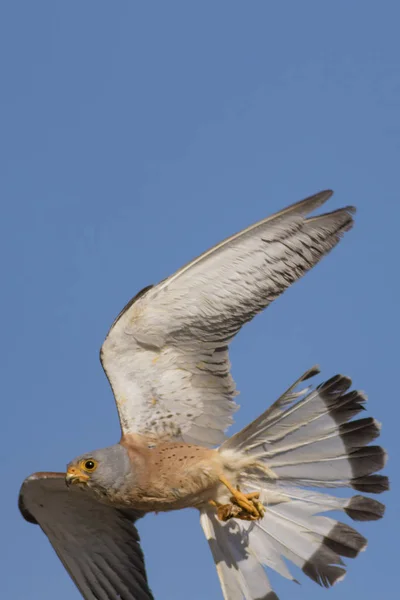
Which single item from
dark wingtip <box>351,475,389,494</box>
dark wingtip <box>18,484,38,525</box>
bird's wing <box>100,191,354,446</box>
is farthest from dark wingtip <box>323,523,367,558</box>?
dark wingtip <box>18,484,38,525</box>

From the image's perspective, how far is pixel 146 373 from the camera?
9.45 m

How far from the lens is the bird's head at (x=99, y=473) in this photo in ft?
29.6

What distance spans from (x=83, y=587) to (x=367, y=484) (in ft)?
10.1

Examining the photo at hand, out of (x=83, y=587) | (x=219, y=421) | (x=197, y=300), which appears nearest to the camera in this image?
(x=197, y=300)

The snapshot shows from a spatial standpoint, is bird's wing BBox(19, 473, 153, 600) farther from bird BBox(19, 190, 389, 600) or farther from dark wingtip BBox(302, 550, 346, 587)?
dark wingtip BBox(302, 550, 346, 587)

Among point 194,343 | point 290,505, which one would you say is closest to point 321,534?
point 290,505

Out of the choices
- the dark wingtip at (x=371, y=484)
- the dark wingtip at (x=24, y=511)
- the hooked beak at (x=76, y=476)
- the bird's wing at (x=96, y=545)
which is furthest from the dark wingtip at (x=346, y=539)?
the dark wingtip at (x=24, y=511)

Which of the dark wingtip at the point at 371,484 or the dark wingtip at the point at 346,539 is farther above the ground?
the dark wingtip at the point at 371,484

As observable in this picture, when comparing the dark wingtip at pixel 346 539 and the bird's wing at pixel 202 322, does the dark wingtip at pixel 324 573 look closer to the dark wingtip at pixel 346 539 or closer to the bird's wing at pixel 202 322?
the dark wingtip at pixel 346 539

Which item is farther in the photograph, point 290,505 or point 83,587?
point 83,587

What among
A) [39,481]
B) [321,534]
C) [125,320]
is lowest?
[321,534]

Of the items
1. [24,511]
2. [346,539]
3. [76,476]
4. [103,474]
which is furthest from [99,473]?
[346,539]

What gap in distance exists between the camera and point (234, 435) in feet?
30.6

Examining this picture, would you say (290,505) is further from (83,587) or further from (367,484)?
(83,587)
